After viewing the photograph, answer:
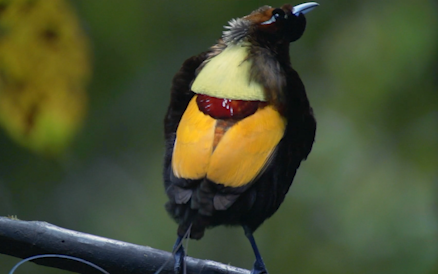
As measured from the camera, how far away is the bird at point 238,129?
1.37 m

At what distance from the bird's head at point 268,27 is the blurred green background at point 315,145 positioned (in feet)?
3.42

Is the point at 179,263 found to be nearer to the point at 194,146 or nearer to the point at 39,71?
the point at 194,146

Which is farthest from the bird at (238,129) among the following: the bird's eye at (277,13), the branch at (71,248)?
the branch at (71,248)

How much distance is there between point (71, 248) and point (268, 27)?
2.76ft

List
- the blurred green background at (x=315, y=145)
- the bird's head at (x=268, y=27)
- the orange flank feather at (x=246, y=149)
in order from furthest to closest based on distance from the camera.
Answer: the blurred green background at (x=315, y=145) < the bird's head at (x=268, y=27) < the orange flank feather at (x=246, y=149)

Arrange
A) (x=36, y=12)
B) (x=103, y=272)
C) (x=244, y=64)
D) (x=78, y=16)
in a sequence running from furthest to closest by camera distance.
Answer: (x=78, y=16)
(x=36, y=12)
(x=244, y=64)
(x=103, y=272)

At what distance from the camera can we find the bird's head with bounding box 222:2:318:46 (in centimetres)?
164

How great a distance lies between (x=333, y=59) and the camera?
2818 mm

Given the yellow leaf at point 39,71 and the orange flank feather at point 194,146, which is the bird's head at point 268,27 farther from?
the yellow leaf at point 39,71

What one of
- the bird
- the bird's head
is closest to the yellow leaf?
the bird

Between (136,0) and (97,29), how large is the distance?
0.26 metres

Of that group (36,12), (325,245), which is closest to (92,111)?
(36,12)

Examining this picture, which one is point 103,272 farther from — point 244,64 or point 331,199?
point 331,199

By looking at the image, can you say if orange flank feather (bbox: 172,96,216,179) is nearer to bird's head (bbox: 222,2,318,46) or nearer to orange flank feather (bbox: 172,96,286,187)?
orange flank feather (bbox: 172,96,286,187)
